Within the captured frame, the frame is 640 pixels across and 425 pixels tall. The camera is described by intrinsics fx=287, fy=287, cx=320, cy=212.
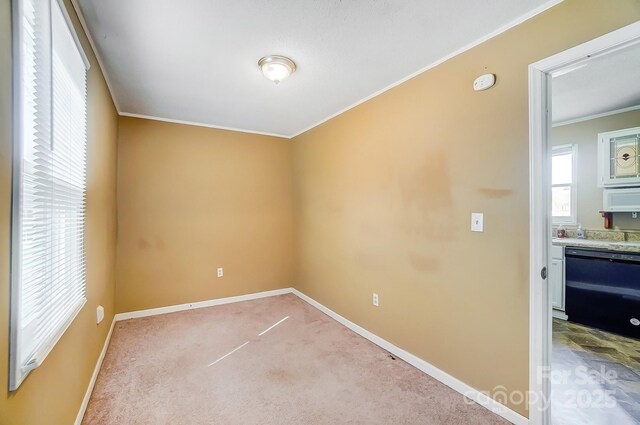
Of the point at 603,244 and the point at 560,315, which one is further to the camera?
the point at 560,315

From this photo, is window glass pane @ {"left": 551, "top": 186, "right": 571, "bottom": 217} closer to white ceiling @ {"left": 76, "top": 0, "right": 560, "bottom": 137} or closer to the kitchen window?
the kitchen window

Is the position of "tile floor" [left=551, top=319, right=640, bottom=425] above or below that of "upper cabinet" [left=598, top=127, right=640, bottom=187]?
below

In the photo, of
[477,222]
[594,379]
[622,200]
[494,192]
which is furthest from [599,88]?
[594,379]

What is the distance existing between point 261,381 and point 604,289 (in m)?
3.58

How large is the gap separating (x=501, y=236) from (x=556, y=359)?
5.16 feet

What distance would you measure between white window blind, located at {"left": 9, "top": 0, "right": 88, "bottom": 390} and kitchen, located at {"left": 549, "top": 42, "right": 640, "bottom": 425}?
9.65 feet

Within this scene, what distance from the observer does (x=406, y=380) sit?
2158mm

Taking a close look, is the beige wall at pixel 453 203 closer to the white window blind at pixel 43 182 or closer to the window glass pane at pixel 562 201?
the white window blind at pixel 43 182

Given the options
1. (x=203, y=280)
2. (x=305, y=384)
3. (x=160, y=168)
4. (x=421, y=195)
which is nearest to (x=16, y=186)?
(x=305, y=384)

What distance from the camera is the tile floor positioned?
5.92 ft

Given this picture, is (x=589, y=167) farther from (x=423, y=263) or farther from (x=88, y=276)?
(x=88, y=276)

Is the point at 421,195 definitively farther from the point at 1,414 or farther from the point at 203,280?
the point at 203,280

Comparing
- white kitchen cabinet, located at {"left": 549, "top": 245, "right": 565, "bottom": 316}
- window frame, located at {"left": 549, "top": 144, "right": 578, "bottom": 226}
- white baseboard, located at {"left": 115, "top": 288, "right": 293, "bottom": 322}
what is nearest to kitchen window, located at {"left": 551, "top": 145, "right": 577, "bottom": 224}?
window frame, located at {"left": 549, "top": 144, "right": 578, "bottom": 226}

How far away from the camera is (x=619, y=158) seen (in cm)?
323
